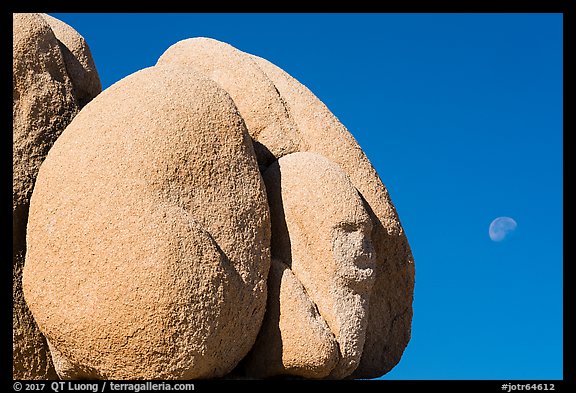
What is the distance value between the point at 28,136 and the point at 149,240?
149 centimetres

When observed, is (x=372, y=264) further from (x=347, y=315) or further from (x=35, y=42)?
(x=35, y=42)

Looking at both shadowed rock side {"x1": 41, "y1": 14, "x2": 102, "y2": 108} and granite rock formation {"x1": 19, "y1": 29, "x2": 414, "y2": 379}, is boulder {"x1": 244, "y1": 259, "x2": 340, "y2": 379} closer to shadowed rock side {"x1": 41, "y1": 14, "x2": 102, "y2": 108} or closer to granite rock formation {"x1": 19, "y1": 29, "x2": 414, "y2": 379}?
granite rock formation {"x1": 19, "y1": 29, "x2": 414, "y2": 379}

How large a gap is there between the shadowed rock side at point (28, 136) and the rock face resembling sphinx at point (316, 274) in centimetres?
156

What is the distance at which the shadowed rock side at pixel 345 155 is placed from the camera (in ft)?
19.9

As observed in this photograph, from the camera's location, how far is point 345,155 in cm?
611

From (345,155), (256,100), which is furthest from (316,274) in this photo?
(256,100)

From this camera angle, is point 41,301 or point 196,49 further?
point 196,49

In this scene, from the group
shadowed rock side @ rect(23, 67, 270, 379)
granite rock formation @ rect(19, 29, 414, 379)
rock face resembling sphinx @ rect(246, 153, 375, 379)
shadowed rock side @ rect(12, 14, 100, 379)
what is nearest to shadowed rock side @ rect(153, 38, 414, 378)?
granite rock formation @ rect(19, 29, 414, 379)

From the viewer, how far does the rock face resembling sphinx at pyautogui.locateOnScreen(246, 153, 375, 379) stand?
5.15m

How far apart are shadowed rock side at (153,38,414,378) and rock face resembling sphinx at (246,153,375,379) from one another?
0.49 m

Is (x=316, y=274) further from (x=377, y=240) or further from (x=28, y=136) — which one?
(x=28, y=136)

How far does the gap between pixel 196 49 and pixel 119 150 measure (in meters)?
2.14

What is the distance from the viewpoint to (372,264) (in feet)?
18.4
